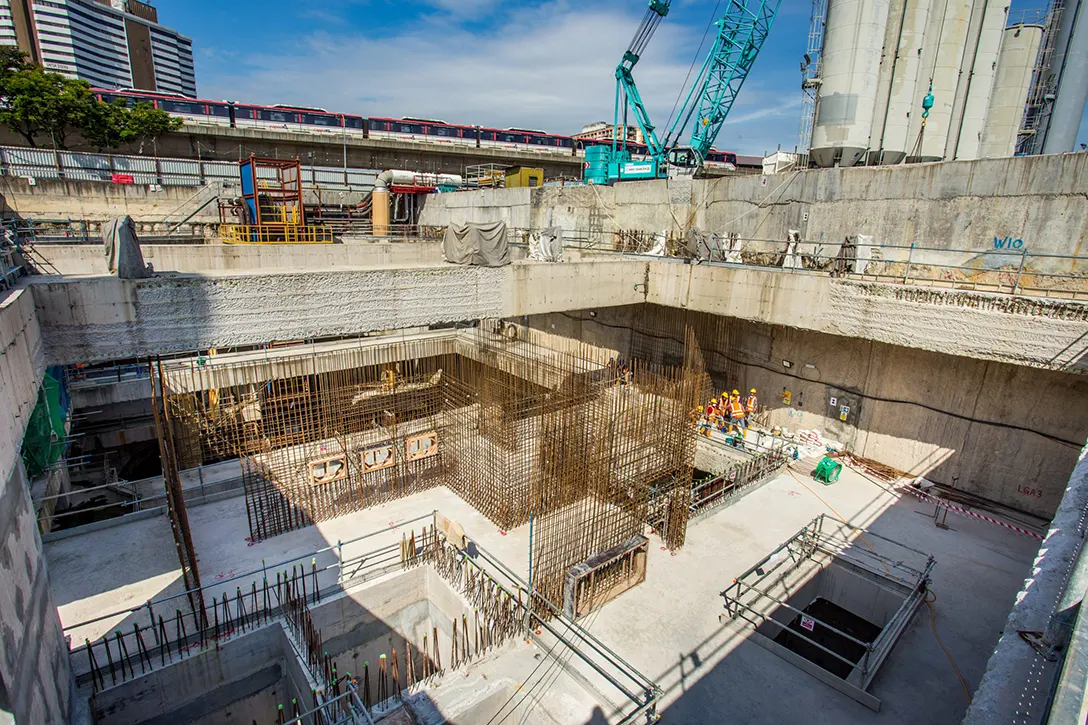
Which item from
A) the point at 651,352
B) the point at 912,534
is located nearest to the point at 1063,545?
the point at 912,534

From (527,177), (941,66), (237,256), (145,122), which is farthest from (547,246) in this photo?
(145,122)

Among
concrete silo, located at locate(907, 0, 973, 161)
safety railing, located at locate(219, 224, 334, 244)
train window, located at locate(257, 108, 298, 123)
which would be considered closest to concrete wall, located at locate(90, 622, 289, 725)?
safety railing, located at locate(219, 224, 334, 244)

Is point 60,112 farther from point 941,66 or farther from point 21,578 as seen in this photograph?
point 941,66

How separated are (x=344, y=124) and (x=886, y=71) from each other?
29913 mm

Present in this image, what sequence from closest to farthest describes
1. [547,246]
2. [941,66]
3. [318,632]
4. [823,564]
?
[318,632] < [823,564] < [547,246] < [941,66]

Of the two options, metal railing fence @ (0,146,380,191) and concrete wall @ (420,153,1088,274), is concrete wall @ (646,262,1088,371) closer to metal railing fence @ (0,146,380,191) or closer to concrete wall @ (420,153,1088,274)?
concrete wall @ (420,153,1088,274)

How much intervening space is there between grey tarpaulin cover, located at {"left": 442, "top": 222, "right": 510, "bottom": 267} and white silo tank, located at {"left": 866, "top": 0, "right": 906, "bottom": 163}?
12.9 m

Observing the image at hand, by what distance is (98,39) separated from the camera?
102 m

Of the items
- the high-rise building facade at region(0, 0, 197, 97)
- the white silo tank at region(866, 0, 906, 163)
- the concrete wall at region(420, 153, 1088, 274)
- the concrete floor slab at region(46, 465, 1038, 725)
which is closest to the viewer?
the concrete floor slab at region(46, 465, 1038, 725)

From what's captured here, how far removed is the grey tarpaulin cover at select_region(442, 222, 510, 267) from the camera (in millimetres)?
11227

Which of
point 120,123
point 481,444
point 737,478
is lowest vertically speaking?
point 737,478

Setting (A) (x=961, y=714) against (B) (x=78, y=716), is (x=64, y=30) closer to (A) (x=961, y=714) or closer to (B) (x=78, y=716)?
(B) (x=78, y=716)

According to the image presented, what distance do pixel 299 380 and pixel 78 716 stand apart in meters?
11.0

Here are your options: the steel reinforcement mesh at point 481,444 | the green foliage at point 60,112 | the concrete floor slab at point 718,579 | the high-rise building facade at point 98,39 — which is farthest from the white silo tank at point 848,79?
the high-rise building facade at point 98,39
